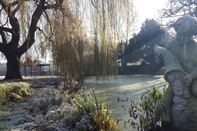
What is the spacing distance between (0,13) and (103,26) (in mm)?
5555

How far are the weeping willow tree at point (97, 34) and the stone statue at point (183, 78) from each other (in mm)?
2386

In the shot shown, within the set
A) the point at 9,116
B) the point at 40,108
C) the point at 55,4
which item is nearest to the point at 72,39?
the point at 55,4

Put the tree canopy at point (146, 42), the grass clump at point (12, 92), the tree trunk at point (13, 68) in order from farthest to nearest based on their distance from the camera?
1. the tree canopy at point (146, 42)
2. the tree trunk at point (13, 68)
3. the grass clump at point (12, 92)

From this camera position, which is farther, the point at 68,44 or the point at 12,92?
the point at 68,44

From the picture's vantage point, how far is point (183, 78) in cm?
208

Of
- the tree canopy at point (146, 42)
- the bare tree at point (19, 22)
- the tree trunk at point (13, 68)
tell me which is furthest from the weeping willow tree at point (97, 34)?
the tree canopy at point (146, 42)

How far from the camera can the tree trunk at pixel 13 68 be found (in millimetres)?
9128

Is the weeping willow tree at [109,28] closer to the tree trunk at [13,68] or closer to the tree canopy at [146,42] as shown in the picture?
the tree trunk at [13,68]

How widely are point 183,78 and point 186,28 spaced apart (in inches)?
22.1

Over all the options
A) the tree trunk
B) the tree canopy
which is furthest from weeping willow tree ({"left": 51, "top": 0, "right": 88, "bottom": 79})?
the tree canopy

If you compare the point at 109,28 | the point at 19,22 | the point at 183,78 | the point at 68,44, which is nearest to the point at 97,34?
the point at 109,28

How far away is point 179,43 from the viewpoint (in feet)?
7.42

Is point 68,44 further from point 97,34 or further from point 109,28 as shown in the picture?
point 109,28

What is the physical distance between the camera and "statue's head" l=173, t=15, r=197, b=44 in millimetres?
2115
